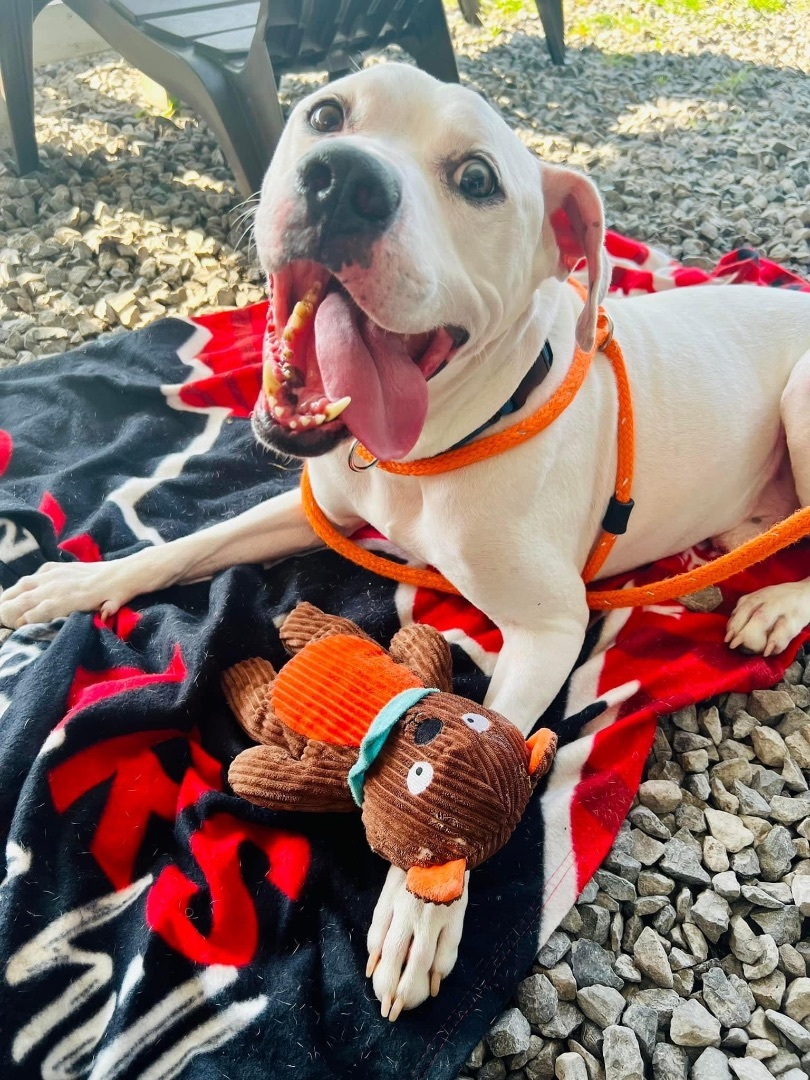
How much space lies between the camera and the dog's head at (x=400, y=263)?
4.59 ft

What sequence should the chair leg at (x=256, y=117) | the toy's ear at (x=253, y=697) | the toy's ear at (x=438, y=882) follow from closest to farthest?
the toy's ear at (x=438, y=882), the toy's ear at (x=253, y=697), the chair leg at (x=256, y=117)

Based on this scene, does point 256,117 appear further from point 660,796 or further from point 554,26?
point 554,26

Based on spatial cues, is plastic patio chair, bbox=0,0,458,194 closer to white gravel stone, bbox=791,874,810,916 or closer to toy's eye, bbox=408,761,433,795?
toy's eye, bbox=408,761,433,795

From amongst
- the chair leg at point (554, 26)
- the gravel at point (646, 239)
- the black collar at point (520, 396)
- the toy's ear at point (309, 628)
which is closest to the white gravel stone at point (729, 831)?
the gravel at point (646, 239)

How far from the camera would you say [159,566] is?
2.17 meters

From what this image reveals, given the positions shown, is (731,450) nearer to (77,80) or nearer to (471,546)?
(471,546)

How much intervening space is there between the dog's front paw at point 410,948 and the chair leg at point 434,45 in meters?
4.49

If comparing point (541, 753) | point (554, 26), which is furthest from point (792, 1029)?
point (554, 26)

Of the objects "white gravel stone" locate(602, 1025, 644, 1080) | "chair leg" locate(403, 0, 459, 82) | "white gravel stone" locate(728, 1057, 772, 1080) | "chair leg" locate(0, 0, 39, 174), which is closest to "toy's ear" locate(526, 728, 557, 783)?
"white gravel stone" locate(602, 1025, 644, 1080)

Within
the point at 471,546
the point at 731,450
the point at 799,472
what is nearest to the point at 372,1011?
the point at 471,546

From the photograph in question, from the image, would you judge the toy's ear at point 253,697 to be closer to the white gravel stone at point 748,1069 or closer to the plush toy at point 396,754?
the plush toy at point 396,754

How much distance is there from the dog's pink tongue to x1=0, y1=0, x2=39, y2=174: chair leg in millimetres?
3401

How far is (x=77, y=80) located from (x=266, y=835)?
5.24 metres

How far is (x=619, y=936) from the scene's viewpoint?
1.62 metres
